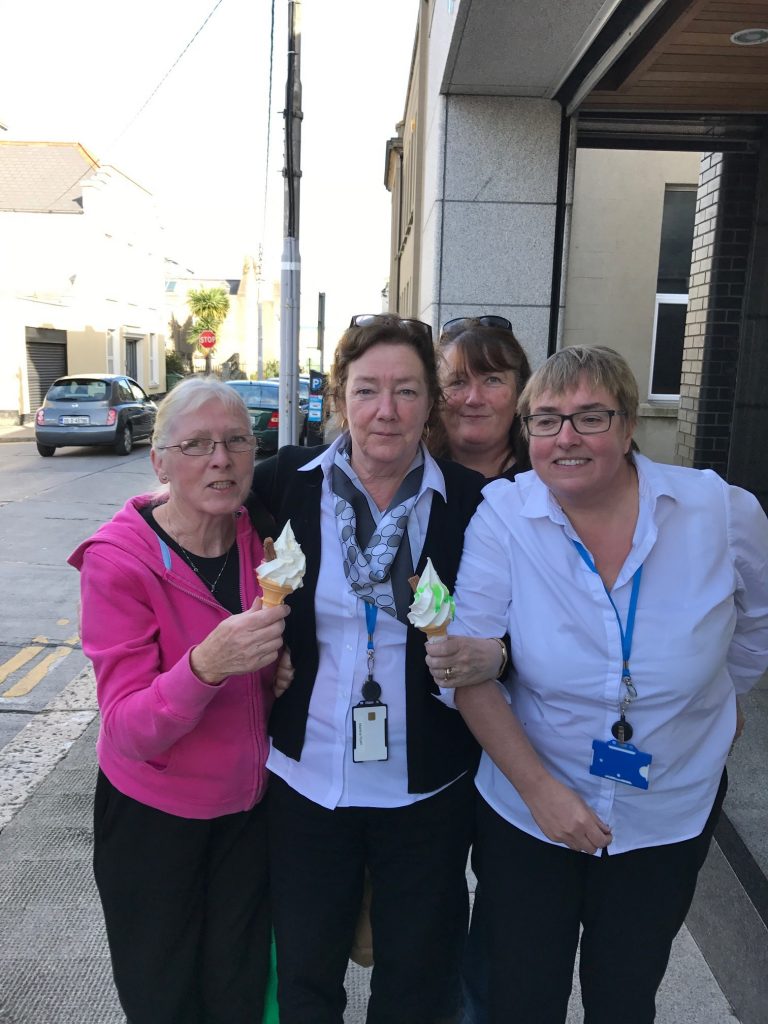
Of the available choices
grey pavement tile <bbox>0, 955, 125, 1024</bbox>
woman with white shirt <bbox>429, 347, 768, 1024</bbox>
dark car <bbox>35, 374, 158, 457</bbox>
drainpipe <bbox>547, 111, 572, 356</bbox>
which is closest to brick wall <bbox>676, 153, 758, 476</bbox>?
drainpipe <bbox>547, 111, 572, 356</bbox>

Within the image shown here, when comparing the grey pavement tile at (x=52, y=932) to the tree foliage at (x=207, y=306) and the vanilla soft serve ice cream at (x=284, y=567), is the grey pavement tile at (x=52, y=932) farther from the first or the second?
the tree foliage at (x=207, y=306)

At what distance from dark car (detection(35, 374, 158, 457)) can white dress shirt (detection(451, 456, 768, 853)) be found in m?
15.7

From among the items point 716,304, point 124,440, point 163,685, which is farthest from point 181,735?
point 124,440

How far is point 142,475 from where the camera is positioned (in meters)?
14.3

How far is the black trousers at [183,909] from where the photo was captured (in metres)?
1.96

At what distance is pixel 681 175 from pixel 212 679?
1235 centimetres

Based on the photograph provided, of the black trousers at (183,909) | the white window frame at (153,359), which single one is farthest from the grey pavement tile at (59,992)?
the white window frame at (153,359)

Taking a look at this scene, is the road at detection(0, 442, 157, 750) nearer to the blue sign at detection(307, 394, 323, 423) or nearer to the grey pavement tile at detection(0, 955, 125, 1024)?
the grey pavement tile at detection(0, 955, 125, 1024)

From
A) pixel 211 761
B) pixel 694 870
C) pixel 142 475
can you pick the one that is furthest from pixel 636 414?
pixel 142 475

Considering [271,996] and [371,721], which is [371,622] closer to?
[371,721]

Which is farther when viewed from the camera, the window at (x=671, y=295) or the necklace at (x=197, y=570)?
the window at (x=671, y=295)

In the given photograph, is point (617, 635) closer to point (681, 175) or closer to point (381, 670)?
point (381, 670)

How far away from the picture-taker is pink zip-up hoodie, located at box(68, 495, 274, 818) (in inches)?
68.4

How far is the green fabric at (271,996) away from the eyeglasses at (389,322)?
173 cm
